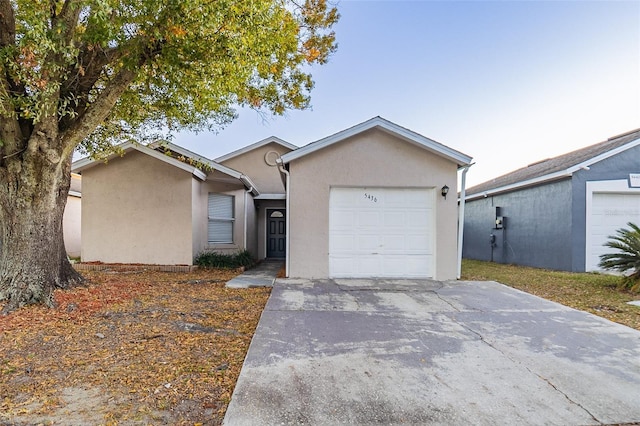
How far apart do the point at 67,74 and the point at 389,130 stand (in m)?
6.49

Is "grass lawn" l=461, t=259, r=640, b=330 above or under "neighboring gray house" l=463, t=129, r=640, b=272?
under

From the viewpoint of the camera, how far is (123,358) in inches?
145

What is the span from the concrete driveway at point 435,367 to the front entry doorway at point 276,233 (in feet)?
33.3

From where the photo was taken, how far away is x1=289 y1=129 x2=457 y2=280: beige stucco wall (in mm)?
8398

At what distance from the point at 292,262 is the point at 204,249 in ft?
14.3

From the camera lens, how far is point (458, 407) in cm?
272

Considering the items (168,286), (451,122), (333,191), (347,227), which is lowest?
(168,286)

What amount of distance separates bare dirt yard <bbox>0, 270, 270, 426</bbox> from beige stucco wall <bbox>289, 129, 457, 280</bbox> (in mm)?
2182

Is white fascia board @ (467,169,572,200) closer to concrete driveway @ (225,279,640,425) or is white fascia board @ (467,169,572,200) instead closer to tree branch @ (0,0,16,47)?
concrete driveway @ (225,279,640,425)

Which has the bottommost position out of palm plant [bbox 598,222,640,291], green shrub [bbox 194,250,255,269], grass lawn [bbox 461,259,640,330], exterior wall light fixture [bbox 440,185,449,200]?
grass lawn [bbox 461,259,640,330]

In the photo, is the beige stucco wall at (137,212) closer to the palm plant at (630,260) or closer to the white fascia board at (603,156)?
the palm plant at (630,260)

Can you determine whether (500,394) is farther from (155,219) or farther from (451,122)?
(451,122)

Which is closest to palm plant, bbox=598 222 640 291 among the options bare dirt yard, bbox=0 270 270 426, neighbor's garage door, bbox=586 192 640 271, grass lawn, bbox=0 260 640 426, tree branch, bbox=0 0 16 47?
grass lawn, bbox=0 260 640 426

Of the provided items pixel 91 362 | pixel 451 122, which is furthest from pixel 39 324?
pixel 451 122
